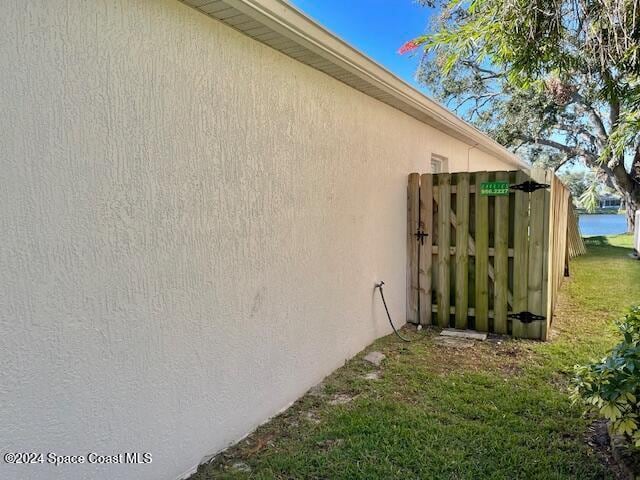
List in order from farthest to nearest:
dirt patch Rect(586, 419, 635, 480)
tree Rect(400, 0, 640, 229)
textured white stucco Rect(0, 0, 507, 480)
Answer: tree Rect(400, 0, 640, 229) < dirt patch Rect(586, 419, 635, 480) < textured white stucco Rect(0, 0, 507, 480)

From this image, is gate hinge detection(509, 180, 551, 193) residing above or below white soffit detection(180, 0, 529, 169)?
Answer: below

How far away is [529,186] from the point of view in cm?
468

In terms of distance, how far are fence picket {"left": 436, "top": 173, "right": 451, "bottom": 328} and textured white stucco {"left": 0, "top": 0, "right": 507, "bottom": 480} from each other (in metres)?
2.04

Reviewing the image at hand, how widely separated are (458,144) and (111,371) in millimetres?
6802

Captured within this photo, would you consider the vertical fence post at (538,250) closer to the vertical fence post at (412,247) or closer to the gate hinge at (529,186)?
the gate hinge at (529,186)

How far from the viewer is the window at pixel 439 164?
21.7 feet

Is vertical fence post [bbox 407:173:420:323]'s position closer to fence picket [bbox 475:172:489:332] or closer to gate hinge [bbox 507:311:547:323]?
fence picket [bbox 475:172:489:332]

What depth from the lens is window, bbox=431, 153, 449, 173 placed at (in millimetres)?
6625

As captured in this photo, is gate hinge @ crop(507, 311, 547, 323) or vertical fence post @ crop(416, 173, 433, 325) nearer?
gate hinge @ crop(507, 311, 547, 323)

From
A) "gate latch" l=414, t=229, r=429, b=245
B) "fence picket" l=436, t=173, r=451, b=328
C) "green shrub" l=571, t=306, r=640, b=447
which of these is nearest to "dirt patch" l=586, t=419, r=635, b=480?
"green shrub" l=571, t=306, r=640, b=447

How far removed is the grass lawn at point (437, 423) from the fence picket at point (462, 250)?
1.97 feet

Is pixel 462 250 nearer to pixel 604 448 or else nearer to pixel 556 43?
pixel 556 43

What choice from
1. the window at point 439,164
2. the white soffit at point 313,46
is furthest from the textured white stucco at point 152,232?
the window at point 439,164

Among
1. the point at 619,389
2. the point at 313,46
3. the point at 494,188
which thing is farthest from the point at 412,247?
the point at 619,389
